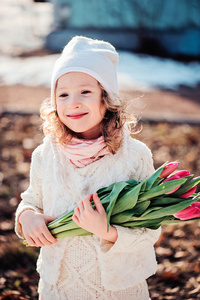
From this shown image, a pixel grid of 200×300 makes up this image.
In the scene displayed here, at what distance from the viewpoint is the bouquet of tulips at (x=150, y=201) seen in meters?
1.72

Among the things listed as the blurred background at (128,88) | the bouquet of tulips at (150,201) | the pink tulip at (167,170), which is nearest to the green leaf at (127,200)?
the bouquet of tulips at (150,201)

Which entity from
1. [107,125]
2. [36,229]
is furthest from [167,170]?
[36,229]

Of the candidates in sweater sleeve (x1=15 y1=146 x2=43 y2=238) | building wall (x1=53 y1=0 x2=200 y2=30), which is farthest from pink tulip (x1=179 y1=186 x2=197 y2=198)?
building wall (x1=53 y1=0 x2=200 y2=30)

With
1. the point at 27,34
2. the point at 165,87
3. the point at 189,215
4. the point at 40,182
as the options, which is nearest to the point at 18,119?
the point at 165,87

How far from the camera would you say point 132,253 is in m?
1.92

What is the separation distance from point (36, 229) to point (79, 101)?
0.58 meters

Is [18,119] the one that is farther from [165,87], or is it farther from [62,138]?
[62,138]

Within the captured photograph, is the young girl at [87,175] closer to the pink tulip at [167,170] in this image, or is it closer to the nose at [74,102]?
the nose at [74,102]

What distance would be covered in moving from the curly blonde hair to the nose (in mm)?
130

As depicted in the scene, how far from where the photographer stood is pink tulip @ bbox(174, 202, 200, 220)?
5.66ft

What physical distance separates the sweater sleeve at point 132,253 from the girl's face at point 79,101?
0.24m

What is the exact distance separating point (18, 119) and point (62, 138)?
13.7 ft

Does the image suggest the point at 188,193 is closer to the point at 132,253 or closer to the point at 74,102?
the point at 132,253

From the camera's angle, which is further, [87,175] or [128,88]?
[128,88]
